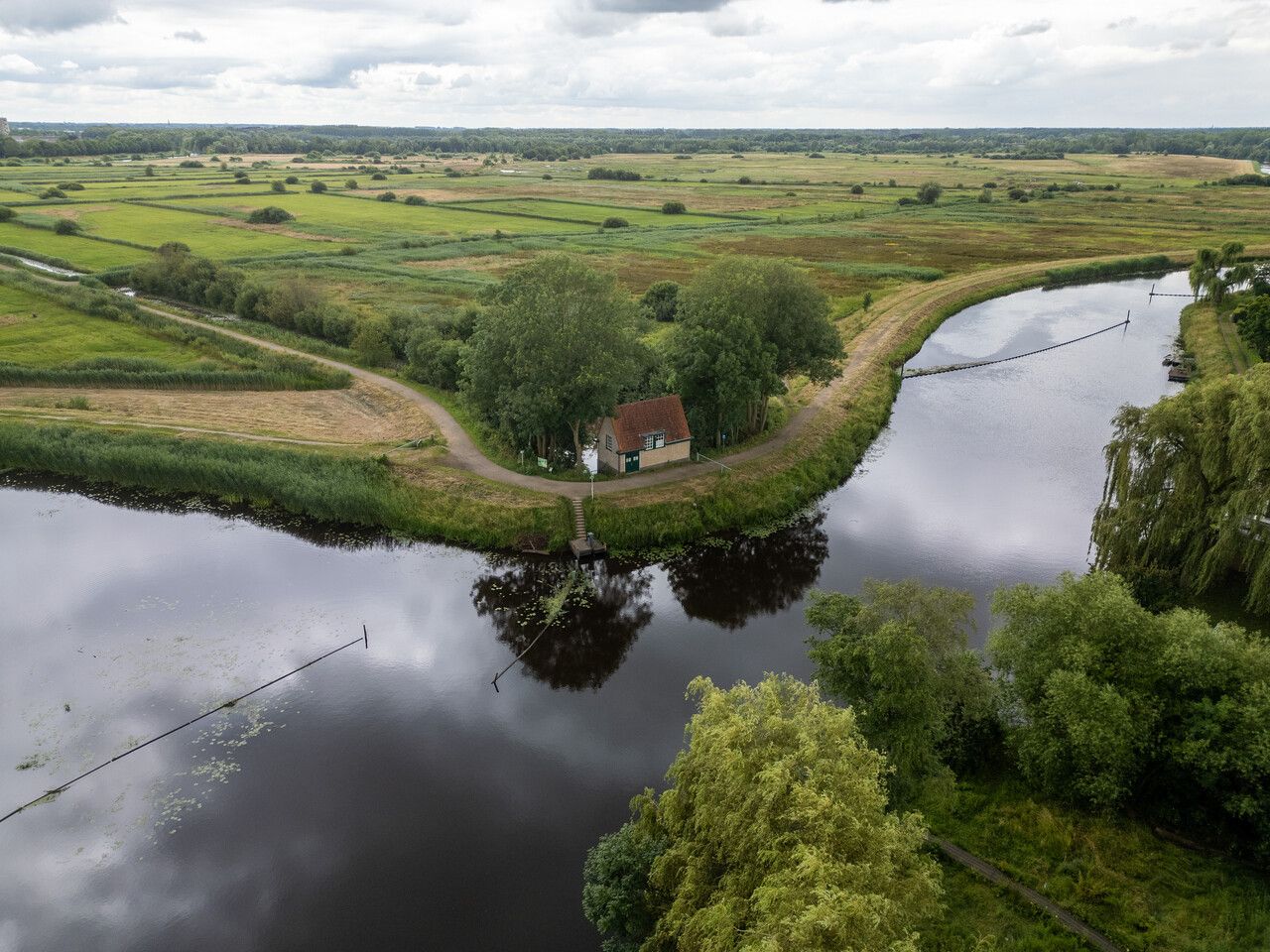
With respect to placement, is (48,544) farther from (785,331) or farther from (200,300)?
(200,300)

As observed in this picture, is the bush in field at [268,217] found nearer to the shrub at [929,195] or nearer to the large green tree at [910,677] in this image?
the shrub at [929,195]

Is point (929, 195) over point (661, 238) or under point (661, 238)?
over

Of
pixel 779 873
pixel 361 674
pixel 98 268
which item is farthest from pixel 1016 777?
pixel 98 268

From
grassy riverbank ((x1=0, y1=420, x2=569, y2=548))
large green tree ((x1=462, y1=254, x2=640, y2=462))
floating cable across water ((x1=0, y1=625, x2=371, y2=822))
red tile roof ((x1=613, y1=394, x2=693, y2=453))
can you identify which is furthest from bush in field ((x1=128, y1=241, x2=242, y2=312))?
floating cable across water ((x1=0, y1=625, x2=371, y2=822))

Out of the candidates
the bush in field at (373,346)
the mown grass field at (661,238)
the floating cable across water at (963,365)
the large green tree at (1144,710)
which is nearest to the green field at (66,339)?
the mown grass field at (661,238)

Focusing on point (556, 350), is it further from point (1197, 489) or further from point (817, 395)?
point (1197, 489)

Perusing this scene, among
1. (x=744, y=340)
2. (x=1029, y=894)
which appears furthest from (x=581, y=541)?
(x=1029, y=894)
